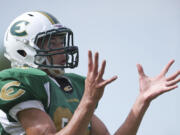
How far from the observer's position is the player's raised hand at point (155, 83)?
4.51 m

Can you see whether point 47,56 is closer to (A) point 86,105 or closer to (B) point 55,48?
(B) point 55,48

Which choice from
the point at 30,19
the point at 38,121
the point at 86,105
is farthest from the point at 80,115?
the point at 30,19

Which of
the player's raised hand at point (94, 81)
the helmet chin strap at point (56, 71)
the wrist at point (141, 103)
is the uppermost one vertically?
the player's raised hand at point (94, 81)

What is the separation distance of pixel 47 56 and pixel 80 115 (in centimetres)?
105

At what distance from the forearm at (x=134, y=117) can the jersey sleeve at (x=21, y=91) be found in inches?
32.2

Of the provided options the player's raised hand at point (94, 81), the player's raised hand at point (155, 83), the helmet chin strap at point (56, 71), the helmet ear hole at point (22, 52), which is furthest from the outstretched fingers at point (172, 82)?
the helmet ear hole at point (22, 52)

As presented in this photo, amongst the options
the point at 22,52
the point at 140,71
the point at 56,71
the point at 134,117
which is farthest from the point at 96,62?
the point at 22,52

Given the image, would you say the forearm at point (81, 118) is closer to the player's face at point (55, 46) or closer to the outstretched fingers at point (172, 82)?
the outstretched fingers at point (172, 82)

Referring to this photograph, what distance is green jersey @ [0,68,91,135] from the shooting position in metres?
4.58

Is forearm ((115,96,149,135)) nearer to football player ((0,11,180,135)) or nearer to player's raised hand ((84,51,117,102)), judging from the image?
football player ((0,11,180,135))

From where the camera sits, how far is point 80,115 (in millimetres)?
4238

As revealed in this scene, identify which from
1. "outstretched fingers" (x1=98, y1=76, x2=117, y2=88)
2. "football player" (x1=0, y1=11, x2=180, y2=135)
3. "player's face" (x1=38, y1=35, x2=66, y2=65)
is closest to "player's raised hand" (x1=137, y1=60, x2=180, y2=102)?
"football player" (x1=0, y1=11, x2=180, y2=135)

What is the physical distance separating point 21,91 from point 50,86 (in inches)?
14.8

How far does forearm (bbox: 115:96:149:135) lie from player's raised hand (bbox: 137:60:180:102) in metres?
0.09
